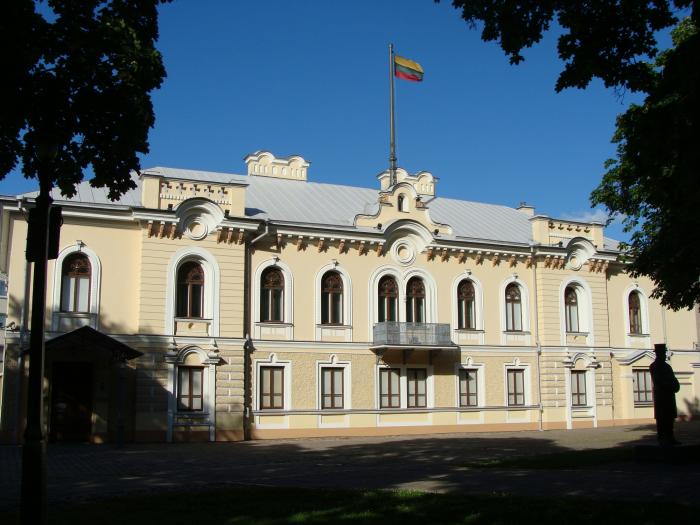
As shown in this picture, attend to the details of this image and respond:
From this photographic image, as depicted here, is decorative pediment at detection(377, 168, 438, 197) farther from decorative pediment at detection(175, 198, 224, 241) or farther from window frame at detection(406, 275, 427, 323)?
decorative pediment at detection(175, 198, 224, 241)

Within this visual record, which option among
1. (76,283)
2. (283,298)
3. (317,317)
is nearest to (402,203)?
(317,317)

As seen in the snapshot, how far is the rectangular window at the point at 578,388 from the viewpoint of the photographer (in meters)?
32.1

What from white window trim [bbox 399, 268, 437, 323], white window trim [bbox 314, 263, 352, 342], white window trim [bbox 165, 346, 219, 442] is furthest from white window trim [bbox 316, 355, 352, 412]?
white window trim [bbox 165, 346, 219, 442]

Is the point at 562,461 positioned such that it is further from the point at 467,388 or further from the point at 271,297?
the point at 467,388

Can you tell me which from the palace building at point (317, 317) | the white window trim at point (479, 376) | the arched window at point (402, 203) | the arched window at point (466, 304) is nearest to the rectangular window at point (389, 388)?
the palace building at point (317, 317)

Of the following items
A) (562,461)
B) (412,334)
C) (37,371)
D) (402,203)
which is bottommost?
(562,461)

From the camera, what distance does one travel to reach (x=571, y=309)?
32906 mm

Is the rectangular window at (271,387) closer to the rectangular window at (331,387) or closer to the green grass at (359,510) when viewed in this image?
the rectangular window at (331,387)

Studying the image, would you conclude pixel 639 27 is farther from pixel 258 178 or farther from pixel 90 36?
pixel 258 178

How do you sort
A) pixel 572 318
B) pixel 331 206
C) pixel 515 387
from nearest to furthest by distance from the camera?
pixel 515 387
pixel 331 206
pixel 572 318

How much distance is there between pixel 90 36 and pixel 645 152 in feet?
23.9

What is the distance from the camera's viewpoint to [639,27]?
956cm

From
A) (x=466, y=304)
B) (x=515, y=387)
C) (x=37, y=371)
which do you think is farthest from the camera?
(x=515, y=387)

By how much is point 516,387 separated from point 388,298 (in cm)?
652
